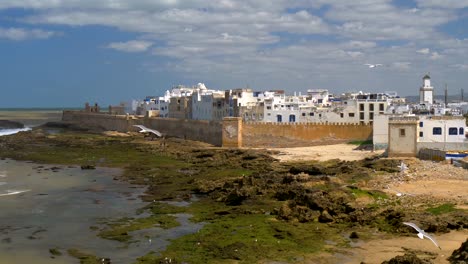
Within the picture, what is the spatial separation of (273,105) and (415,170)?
25.2 m

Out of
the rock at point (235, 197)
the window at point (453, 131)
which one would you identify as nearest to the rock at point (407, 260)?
the rock at point (235, 197)

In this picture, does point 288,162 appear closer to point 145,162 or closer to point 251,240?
point 145,162

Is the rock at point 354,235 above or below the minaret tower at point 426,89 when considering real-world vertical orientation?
below

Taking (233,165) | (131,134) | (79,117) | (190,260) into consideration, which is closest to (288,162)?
(233,165)

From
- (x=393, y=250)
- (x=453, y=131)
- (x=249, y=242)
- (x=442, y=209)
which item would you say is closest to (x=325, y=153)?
(x=453, y=131)

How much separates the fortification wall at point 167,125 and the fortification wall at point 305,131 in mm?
2246

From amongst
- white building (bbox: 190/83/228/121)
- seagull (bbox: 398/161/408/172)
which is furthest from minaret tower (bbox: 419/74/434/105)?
seagull (bbox: 398/161/408/172)

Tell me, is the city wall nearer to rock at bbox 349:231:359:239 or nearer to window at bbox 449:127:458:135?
window at bbox 449:127:458:135

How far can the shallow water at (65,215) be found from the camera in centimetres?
1382

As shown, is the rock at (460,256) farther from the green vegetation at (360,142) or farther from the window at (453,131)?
the green vegetation at (360,142)

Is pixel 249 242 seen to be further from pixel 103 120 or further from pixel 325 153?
pixel 103 120

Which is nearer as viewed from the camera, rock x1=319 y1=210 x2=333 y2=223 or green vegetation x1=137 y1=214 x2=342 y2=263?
green vegetation x1=137 y1=214 x2=342 y2=263

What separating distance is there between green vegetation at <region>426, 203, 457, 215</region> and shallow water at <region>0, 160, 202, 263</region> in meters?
6.33

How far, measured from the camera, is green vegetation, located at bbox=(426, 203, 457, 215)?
15992 millimetres
